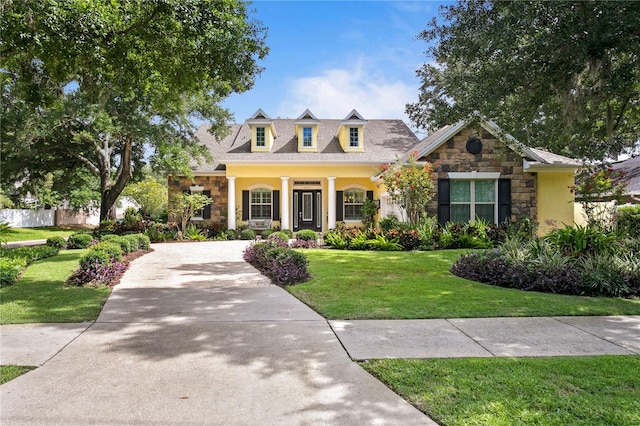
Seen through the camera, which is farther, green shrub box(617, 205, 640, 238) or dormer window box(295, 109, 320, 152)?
dormer window box(295, 109, 320, 152)

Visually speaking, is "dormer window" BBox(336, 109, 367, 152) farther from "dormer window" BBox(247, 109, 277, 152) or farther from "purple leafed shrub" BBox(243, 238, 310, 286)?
"purple leafed shrub" BBox(243, 238, 310, 286)

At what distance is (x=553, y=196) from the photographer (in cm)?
1580

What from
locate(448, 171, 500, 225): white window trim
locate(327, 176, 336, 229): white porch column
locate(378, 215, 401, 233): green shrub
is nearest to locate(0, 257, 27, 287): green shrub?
locate(378, 215, 401, 233): green shrub

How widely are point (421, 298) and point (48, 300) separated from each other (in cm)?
594

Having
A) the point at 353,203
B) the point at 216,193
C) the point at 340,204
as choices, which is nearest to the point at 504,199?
the point at 353,203

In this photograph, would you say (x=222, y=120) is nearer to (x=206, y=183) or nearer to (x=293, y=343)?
(x=206, y=183)

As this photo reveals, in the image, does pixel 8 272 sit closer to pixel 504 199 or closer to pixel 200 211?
pixel 200 211

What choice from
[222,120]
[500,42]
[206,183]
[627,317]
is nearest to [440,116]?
[500,42]

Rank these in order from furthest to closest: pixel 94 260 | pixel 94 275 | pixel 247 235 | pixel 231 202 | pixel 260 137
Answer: pixel 260 137 → pixel 231 202 → pixel 247 235 → pixel 94 260 → pixel 94 275

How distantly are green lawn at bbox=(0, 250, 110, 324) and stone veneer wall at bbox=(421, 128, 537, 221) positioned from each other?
11.6 m

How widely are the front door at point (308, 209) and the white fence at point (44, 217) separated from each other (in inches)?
668

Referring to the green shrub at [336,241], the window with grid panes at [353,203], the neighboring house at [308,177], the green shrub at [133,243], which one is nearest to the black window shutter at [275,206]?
the neighboring house at [308,177]

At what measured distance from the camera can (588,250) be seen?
327 inches

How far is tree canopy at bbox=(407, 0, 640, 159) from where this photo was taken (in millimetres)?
7387
